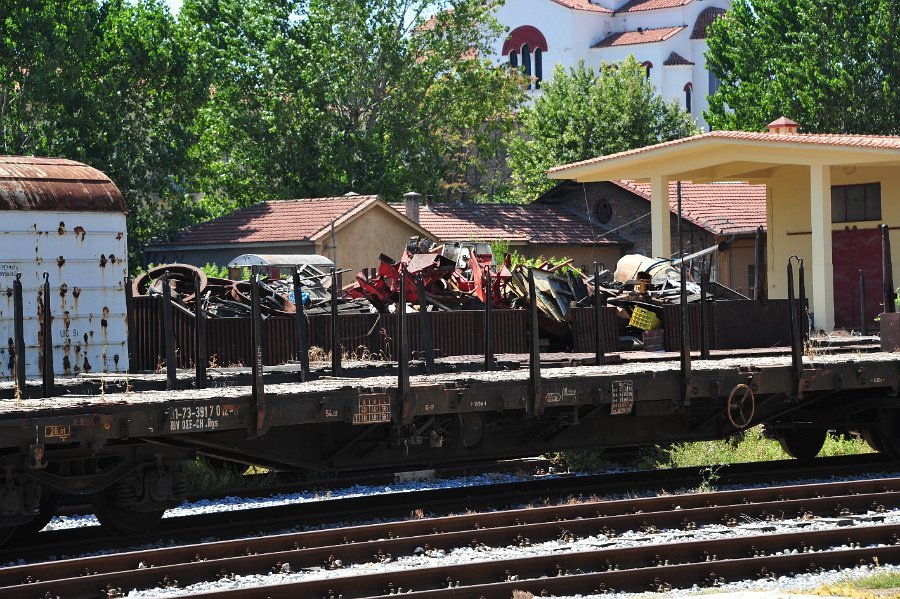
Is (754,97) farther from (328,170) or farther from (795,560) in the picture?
(795,560)

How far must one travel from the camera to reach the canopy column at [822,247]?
24.1 metres

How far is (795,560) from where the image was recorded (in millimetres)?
9547

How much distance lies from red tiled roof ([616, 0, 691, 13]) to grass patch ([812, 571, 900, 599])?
61.4m

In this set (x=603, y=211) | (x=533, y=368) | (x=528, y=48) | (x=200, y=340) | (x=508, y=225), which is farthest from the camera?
(x=528, y=48)

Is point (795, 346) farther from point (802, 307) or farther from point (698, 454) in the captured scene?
point (698, 454)

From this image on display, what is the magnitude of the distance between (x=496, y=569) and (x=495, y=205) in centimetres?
3481

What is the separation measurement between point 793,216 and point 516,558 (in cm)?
1912

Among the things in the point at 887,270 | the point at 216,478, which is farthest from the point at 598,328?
the point at 216,478

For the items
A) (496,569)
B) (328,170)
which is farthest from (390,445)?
(328,170)

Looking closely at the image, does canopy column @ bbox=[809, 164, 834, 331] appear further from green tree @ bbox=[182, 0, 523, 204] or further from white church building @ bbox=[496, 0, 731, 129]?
white church building @ bbox=[496, 0, 731, 129]

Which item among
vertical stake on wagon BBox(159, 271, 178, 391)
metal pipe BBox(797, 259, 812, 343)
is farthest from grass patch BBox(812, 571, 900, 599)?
vertical stake on wagon BBox(159, 271, 178, 391)

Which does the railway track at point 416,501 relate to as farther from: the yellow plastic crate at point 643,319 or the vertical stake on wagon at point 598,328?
the yellow plastic crate at point 643,319

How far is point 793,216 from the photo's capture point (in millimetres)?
27000

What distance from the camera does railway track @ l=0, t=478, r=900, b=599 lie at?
8.94 meters
